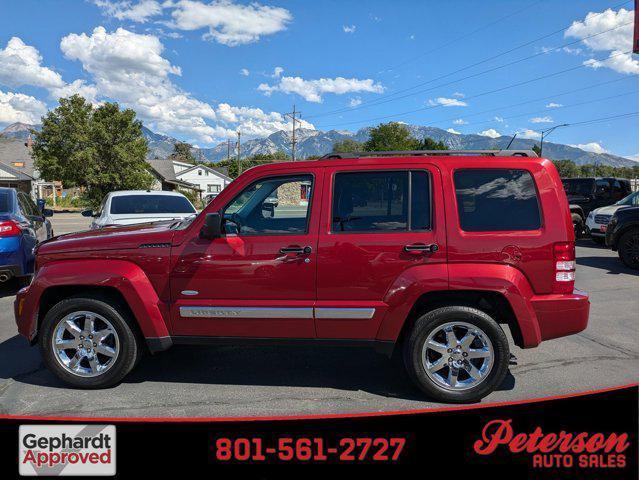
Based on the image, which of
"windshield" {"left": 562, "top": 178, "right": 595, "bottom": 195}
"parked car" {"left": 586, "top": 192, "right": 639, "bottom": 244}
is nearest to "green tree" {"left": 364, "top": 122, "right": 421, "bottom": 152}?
"windshield" {"left": 562, "top": 178, "right": 595, "bottom": 195}

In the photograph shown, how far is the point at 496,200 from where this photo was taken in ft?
12.5

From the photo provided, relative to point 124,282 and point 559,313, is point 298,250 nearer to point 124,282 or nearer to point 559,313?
point 124,282

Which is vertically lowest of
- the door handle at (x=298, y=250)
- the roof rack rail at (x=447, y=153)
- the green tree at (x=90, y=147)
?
the door handle at (x=298, y=250)

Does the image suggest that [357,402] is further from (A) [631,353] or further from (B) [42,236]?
(B) [42,236]

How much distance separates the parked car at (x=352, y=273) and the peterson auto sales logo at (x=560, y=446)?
1.72 ft

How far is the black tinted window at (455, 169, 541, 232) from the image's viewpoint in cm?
378

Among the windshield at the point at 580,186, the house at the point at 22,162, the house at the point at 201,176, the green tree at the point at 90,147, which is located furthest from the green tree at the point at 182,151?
the windshield at the point at 580,186

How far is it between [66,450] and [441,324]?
2.74m

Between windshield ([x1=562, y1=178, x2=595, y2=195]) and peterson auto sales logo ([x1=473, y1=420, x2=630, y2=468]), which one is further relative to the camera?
windshield ([x1=562, y1=178, x2=595, y2=195])

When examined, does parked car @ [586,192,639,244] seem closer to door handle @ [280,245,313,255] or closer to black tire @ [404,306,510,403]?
black tire @ [404,306,510,403]

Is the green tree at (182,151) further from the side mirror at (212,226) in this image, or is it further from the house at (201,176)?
the side mirror at (212,226)

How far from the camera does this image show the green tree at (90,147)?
125 feet

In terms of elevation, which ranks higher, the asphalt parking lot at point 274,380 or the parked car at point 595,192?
the parked car at point 595,192

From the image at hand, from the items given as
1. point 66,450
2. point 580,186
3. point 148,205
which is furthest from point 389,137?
point 66,450
